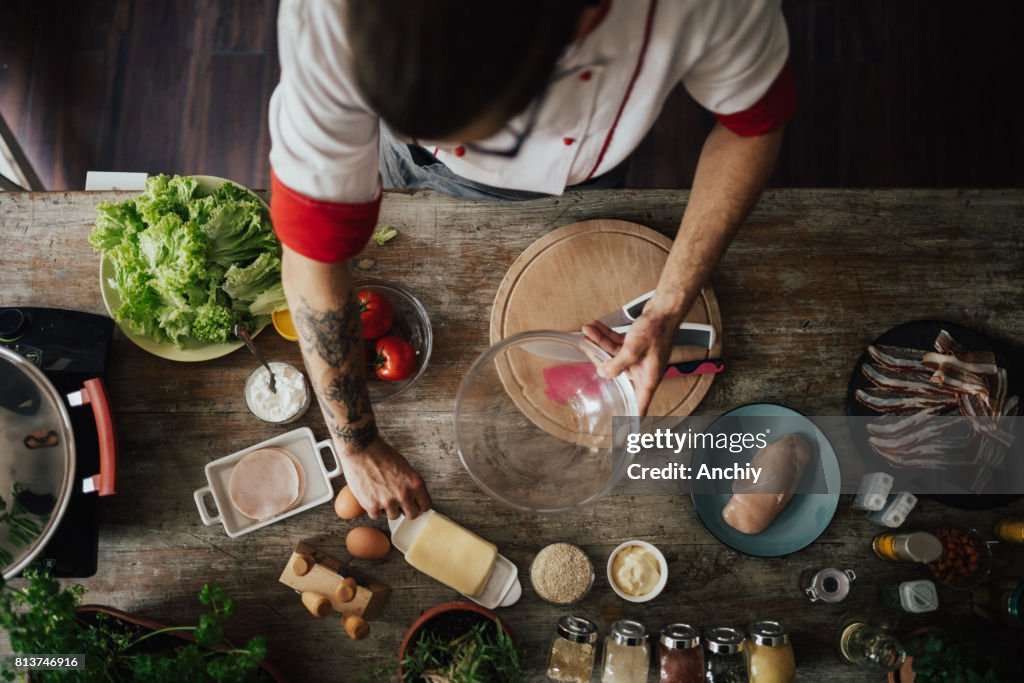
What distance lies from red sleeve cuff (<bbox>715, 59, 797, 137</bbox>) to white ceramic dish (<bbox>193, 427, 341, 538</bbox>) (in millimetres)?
963

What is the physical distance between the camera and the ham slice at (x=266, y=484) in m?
1.37

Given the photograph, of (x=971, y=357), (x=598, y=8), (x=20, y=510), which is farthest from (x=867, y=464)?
(x=20, y=510)

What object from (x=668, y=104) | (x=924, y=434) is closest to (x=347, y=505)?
(x=924, y=434)

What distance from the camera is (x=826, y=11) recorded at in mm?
2619

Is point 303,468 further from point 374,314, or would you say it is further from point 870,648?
point 870,648

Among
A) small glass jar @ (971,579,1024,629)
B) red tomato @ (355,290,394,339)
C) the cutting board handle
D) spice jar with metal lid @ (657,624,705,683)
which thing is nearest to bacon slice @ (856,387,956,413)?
small glass jar @ (971,579,1024,629)

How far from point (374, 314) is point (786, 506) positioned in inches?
36.6

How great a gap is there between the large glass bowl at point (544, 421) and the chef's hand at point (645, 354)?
3cm

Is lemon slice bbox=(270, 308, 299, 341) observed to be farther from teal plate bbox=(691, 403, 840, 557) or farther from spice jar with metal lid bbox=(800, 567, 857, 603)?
spice jar with metal lid bbox=(800, 567, 857, 603)

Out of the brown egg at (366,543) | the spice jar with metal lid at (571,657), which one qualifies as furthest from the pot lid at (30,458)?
the spice jar with metal lid at (571,657)

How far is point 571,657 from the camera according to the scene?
1333mm

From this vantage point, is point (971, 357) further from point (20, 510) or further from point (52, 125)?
point (52, 125)

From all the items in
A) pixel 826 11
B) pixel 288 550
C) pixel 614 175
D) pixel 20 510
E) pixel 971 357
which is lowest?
pixel 288 550

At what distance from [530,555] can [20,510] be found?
93cm
